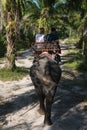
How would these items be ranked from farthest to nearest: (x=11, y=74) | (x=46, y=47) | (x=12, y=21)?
(x=11, y=74)
(x=12, y=21)
(x=46, y=47)

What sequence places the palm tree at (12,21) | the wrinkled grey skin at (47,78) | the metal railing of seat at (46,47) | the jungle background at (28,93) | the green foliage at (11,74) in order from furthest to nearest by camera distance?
the palm tree at (12,21) < the green foliage at (11,74) < the metal railing of seat at (46,47) < the jungle background at (28,93) < the wrinkled grey skin at (47,78)

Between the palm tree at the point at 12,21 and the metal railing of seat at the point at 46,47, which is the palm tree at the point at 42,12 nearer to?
the palm tree at the point at 12,21

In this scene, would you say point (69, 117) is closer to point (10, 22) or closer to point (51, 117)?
point (51, 117)

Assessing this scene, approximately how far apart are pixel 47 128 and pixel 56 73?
1336 millimetres

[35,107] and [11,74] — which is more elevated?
[35,107]

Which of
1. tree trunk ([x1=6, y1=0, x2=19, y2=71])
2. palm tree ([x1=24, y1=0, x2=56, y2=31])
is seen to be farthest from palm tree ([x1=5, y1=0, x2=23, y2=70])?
palm tree ([x1=24, y1=0, x2=56, y2=31])

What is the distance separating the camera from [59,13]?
993 inches

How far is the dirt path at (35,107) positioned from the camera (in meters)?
8.84

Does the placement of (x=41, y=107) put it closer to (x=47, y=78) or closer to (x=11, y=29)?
(x=47, y=78)

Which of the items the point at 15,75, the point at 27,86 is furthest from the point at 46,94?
the point at 15,75

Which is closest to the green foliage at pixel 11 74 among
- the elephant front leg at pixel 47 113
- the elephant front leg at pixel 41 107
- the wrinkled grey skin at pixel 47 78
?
the elephant front leg at pixel 41 107

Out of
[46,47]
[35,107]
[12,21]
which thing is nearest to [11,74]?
[12,21]


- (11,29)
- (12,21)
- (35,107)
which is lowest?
(35,107)

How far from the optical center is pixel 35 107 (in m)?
10.3
